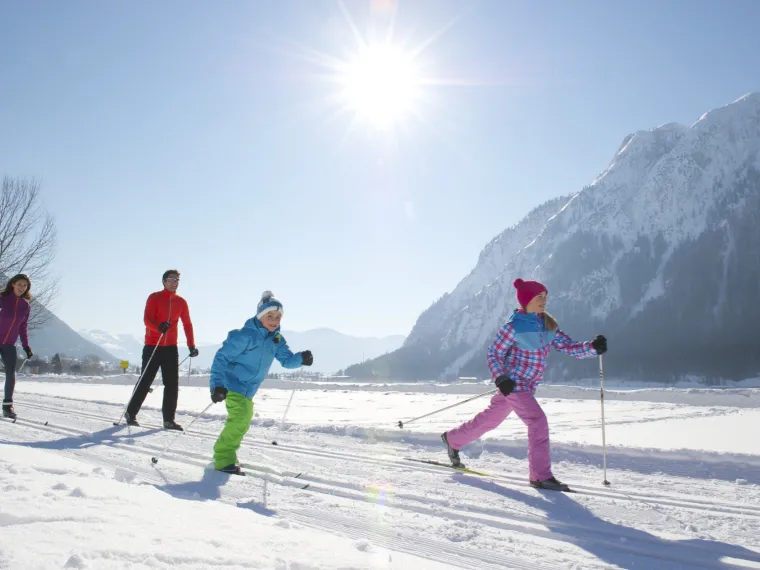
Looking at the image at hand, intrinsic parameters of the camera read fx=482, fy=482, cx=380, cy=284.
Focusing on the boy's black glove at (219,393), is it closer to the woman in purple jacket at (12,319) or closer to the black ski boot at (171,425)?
the black ski boot at (171,425)

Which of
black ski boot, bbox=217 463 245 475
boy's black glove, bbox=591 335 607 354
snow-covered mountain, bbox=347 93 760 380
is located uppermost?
snow-covered mountain, bbox=347 93 760 380

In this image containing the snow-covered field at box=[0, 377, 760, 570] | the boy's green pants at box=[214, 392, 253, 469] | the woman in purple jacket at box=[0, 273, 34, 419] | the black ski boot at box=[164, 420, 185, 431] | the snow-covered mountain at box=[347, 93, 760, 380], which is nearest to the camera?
the snow-covered field at box=[0, 377, 760, 570]

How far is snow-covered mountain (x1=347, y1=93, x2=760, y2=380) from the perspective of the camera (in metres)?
91.8

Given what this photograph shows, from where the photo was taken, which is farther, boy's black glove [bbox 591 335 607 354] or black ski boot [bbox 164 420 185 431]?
black ski boot [bbox 164 420 185 431]

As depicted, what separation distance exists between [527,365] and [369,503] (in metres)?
1.95

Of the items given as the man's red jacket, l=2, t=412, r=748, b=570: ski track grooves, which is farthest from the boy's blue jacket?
the man's red jacket

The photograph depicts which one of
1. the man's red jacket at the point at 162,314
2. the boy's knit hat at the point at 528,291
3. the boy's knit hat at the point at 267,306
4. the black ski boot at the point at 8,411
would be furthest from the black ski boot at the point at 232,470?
the black ski boot at the point at 8,411

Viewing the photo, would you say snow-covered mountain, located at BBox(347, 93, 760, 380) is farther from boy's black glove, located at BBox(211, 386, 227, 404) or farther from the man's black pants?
boy's black glove, located at BBox(211, 386, 227, 404)

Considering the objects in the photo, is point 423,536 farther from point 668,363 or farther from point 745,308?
point 745,308

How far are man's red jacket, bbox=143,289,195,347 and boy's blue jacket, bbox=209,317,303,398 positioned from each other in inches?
121

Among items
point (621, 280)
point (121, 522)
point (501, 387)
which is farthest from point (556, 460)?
point (621, 280)

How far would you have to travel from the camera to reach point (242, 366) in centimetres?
457

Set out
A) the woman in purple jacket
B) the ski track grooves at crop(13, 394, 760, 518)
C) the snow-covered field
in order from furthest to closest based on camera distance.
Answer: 1. the woman in purple jacket
2. the ski track grooves at crop(13, 394, 760, 518)
3. the snow-covered field

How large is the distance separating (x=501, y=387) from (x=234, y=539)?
271 centimetres
